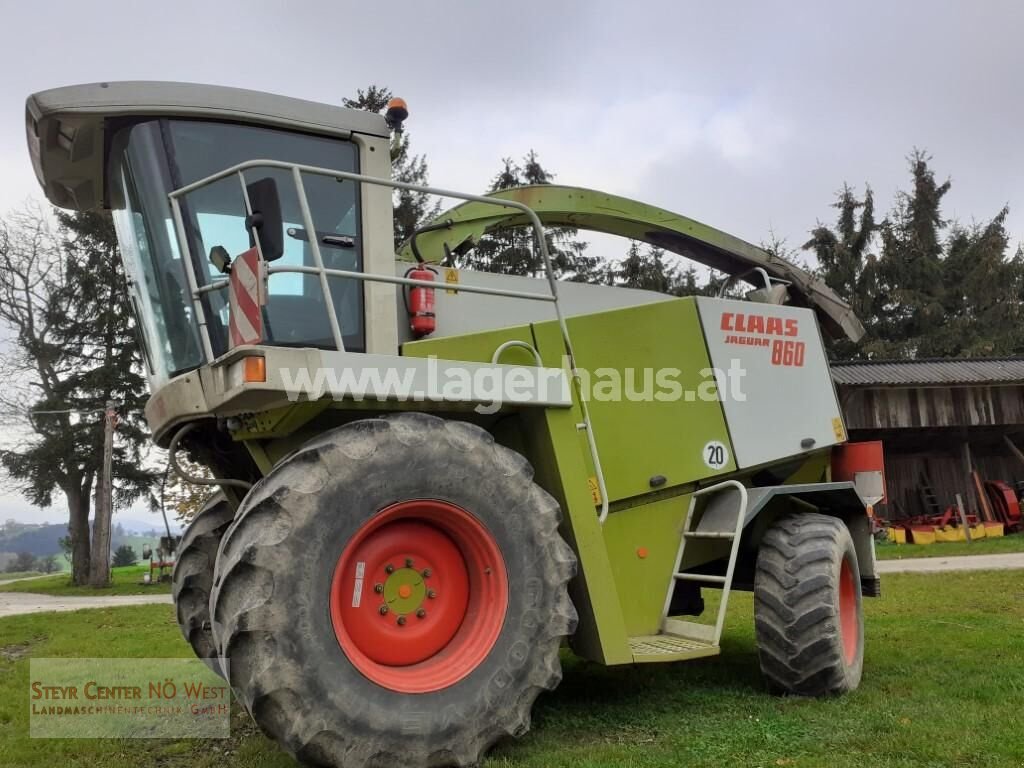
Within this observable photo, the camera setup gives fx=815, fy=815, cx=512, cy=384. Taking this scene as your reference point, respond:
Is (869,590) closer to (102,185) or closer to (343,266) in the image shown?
(343,266)

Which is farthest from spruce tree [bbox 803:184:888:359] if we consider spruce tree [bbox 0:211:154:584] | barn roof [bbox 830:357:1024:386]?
spruce tree [bbox 0:211:154:584]

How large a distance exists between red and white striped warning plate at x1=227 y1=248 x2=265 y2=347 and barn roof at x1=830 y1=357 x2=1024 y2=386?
17.6 meters

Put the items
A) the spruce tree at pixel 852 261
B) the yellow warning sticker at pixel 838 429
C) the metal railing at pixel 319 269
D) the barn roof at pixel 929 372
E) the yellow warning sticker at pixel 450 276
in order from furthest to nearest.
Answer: the spruce tree at pixel 852 261 < the barn roof at pixel 929 372 < the yellow warning sticker at pixel 838 429 < the yellow warning sticker at pixel 450 276 < the metal railing at pixel 319 269

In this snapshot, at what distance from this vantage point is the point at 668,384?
5273mm

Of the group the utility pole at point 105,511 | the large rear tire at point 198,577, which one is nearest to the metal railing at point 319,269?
the large rear tire at point 198,577

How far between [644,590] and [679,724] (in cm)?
83

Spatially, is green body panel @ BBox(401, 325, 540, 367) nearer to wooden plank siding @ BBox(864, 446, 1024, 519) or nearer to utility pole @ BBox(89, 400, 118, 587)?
wooden plank siding @ BBox(864, 446, 1024, 519)

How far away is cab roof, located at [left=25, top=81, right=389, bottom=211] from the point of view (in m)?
4.20

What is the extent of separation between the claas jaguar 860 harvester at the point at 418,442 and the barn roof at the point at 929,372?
48.3 ft

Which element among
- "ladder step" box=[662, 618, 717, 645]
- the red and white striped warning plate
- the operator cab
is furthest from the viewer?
"ladder step" box=[662, 618, 717, 645]

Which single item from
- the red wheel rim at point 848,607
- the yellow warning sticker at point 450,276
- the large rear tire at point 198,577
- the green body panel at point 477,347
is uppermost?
the yellow warning sticker at point 450,276

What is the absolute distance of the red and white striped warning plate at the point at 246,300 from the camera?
3559 millimetres

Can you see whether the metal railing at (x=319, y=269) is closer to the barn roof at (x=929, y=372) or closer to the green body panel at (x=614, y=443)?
the green body panel at (x=614, y=443)

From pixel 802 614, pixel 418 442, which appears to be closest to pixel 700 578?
pixel 802 614
